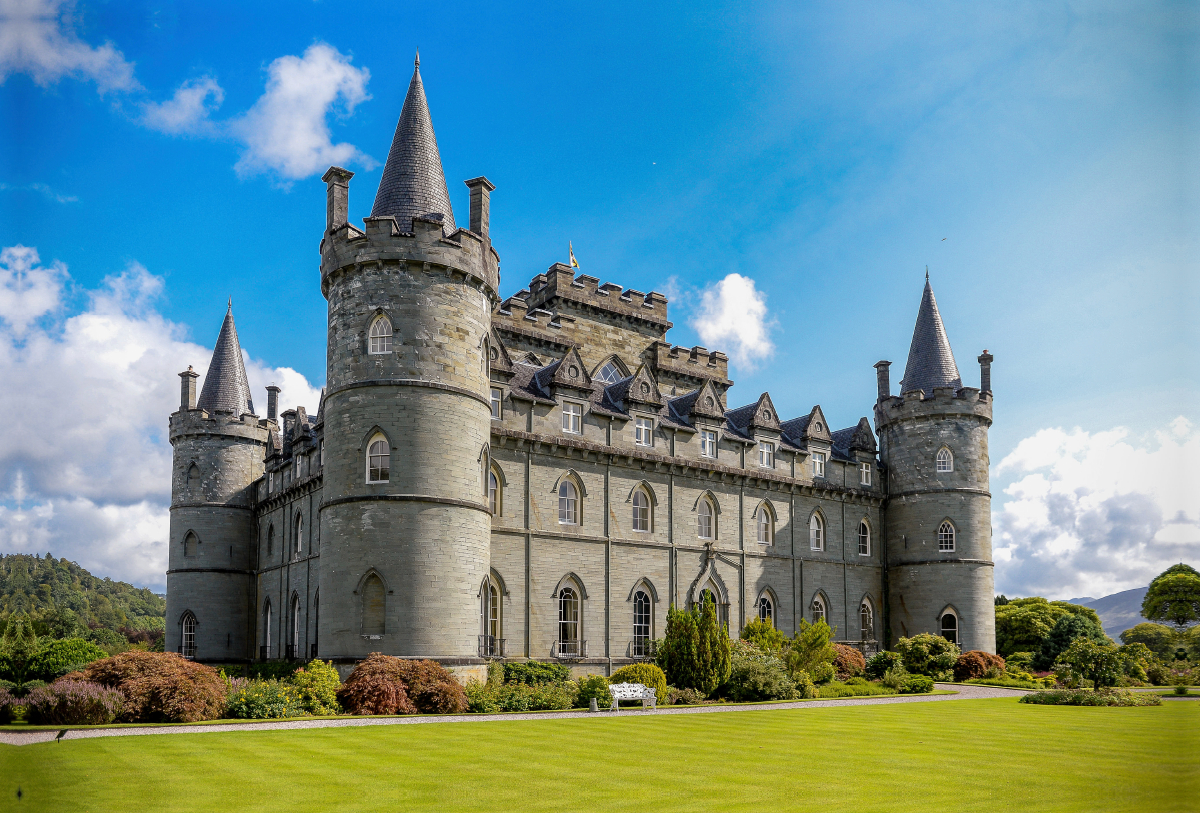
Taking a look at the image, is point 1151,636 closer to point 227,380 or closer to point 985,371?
point 985,371

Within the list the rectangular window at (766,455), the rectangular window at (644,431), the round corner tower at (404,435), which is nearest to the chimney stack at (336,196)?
the round corner tower at (404,435)

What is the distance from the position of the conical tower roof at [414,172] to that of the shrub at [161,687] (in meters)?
14.1

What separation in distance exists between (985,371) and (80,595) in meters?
80.5

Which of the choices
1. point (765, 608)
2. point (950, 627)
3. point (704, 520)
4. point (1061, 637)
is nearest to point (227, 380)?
point (704, 520)

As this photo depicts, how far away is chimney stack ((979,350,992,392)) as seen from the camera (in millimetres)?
45625

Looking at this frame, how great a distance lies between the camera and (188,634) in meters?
42.6

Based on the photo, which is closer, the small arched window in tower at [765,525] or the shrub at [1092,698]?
the shrub at [1092,698]

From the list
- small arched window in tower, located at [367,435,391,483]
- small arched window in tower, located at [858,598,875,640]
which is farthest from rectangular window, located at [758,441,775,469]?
small arched window in tower, located at [367,435,391,483]

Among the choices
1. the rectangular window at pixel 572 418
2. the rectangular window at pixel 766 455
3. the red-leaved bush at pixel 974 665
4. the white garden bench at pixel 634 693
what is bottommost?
the red-leaved bush at pixel 974 665

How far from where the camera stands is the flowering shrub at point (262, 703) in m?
21.1

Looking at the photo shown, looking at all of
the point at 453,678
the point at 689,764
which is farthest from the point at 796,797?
the point at 453,678

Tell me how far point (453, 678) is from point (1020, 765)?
15.0 meters

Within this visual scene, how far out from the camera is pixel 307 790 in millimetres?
11531

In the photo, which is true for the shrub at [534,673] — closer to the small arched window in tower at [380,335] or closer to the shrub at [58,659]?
the small arched window in tower at [380,335]
